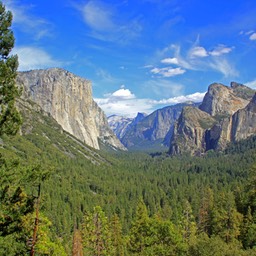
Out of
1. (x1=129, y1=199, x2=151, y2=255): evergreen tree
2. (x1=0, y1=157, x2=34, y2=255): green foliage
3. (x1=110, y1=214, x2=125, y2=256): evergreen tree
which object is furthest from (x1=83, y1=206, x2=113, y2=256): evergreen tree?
(x1=0, y1=157, x2=34, y2=255): green foliage

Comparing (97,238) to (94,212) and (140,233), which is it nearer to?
(94,212)

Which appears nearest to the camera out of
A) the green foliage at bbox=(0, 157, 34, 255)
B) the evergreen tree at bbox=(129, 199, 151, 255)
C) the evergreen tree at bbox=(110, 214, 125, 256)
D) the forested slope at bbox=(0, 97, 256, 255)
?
the green foliage at bbox=(0, 157, 34, 255)

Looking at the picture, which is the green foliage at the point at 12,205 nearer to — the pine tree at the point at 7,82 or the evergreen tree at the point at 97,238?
the pine tree at the point at 7,82

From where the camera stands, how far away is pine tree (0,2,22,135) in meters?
Answer: 17.1

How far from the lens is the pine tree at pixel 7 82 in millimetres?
17141

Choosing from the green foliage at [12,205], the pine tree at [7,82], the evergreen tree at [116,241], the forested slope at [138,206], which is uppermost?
the pine tree at [7,82]

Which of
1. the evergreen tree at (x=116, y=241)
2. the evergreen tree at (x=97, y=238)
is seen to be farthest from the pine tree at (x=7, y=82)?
the evergreen tree at (x=116, y=241)

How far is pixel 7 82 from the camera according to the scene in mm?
17391

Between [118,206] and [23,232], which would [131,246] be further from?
[118,206]

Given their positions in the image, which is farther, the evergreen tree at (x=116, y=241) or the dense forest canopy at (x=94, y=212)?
the evergreen tree at (x=116, y=241)

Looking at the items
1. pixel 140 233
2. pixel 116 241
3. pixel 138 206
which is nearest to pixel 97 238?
pixel 116 241

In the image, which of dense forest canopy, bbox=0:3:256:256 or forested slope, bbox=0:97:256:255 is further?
forested slope, bbox=0:97:256:255

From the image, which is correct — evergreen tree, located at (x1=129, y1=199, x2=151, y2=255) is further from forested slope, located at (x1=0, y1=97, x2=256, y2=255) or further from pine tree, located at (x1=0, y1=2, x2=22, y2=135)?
pine tree, located at (x1=0, y1=2, x2=22, y2=135)

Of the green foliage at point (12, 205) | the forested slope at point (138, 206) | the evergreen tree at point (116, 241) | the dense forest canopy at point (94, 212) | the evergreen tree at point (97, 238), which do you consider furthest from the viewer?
the evergreen tree at point (116, 241)
